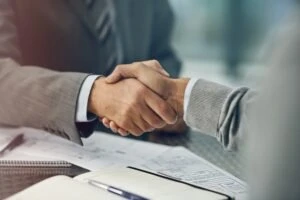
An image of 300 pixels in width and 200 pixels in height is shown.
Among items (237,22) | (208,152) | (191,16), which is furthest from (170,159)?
(237,22)

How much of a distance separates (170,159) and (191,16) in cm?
155

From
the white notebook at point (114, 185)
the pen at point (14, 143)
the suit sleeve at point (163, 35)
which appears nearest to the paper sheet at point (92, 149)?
the pen at point (14, 143)

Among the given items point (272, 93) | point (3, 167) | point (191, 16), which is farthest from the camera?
point (191, 16)

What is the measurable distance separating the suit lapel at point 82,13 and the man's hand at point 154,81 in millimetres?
177

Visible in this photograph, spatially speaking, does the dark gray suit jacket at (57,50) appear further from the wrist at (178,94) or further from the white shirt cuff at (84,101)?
the wrist at (178,94)

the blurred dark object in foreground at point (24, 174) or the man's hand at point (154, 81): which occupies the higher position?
the man's hand at point (154, 81)

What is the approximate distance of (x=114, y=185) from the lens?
66 centimetres

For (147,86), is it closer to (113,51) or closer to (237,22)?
(113,51)

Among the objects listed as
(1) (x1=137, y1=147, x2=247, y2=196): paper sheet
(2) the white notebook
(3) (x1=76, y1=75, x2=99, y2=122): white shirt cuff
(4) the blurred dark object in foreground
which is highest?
(3) (x1=76, y1=75, x2=99, y2=122): white shirt cuff

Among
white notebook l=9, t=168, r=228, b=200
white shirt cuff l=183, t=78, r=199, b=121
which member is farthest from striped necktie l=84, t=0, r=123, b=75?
white notebook l=9, t=168, r=228, b=200

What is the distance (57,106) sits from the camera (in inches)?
35.3

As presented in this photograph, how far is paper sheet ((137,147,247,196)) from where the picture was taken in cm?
73

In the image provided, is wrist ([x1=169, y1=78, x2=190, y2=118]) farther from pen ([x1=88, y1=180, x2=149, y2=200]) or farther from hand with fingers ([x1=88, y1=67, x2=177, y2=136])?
pen ([x1=88, y1=180, x2=149, y2=200])

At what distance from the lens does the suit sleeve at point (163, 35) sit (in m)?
1.15
